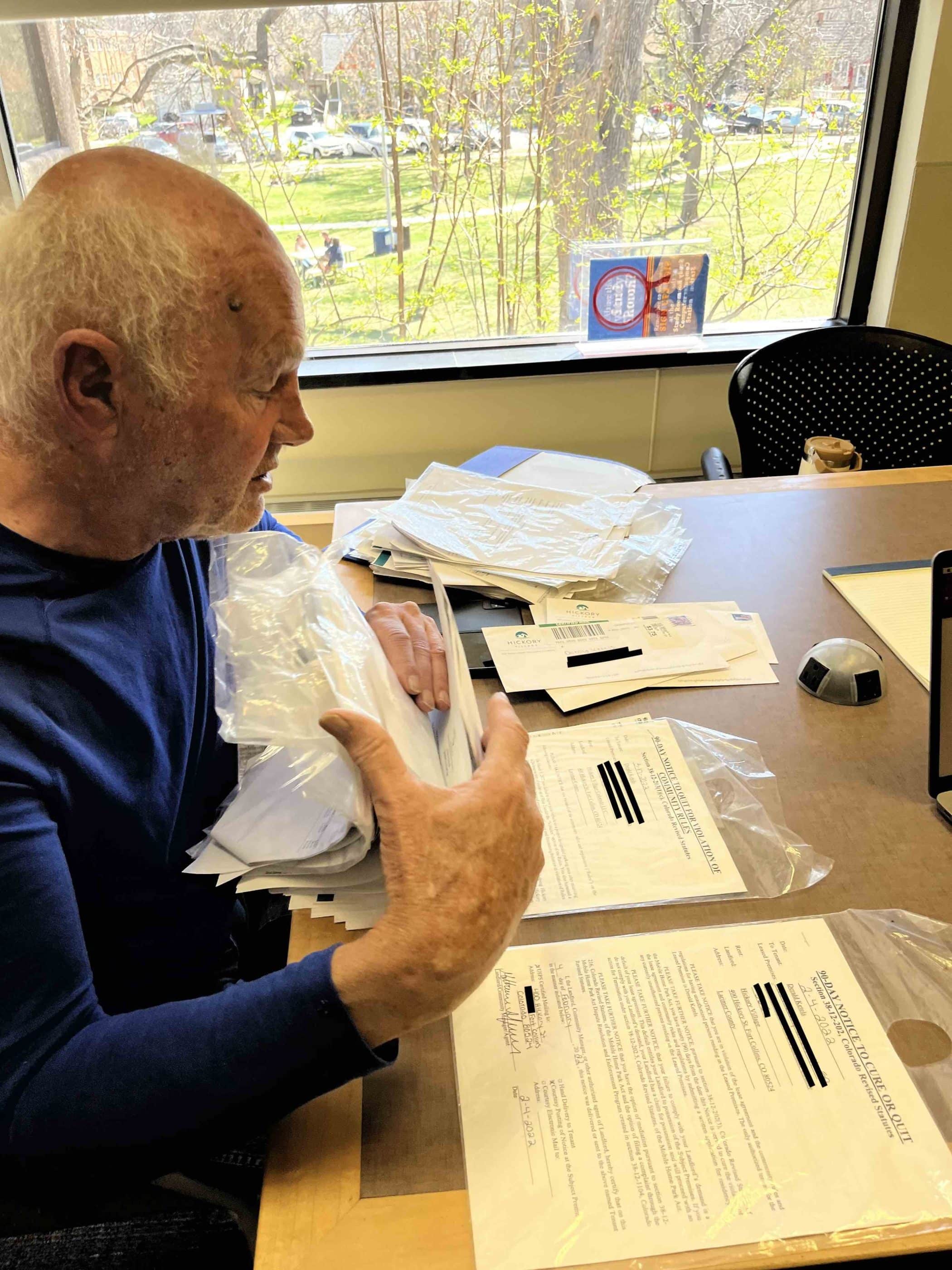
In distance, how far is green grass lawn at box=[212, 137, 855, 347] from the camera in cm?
254

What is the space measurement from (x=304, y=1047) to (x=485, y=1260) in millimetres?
185

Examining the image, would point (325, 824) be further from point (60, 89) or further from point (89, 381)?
point (60, 89)

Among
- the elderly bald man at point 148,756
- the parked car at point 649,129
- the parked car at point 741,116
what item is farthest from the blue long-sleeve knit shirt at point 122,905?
the parked car at point 741,116

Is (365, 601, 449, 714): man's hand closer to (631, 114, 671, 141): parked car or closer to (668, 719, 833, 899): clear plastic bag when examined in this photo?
(668, 719, 833, 899): clear plastic bag

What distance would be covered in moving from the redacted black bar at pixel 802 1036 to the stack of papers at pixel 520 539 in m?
0.70

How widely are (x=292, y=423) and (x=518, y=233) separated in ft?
6.19

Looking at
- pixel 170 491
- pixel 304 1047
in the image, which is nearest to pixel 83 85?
pixel 170 491

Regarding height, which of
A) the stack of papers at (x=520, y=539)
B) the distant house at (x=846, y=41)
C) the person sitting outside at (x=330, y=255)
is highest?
the distant house at (x=846, y=41)

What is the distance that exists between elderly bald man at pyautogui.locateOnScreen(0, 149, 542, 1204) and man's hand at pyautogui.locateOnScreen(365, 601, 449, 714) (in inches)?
6.5

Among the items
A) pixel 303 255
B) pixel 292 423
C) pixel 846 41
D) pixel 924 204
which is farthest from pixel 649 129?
pixel 292 423

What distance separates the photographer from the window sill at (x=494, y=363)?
263 centimetres

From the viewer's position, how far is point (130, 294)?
78cm

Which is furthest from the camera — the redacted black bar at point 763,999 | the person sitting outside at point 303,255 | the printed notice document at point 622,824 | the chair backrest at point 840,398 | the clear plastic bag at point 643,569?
the person sitting outside at point 303,255

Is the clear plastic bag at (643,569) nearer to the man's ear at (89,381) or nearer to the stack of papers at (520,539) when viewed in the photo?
the stack of papers at (520,539)
